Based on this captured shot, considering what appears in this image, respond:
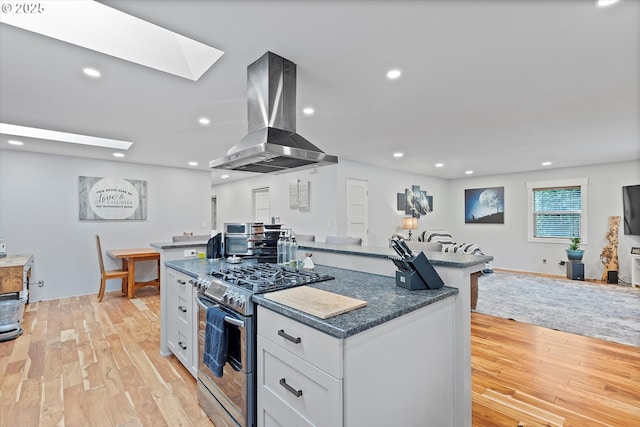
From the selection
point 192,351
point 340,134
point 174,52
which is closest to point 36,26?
point 174,52

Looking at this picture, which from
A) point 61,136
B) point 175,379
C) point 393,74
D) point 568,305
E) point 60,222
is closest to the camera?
point 393,74

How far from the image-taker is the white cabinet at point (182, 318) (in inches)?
89.4

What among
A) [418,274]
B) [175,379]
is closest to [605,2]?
[418,274]

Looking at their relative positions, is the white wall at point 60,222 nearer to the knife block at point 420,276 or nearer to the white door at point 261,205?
the white door at point 261,205

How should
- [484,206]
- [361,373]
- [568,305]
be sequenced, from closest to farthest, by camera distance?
[361,373] < [568,305] < [484,206]

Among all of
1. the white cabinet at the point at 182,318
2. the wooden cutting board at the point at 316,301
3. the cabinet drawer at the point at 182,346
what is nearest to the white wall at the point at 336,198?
the white cabinet at the point at 182,318

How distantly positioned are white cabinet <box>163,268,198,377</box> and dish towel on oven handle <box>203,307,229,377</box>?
0.44 m

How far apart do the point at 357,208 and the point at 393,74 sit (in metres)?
3.78

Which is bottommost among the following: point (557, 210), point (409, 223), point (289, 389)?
point (289, 389)

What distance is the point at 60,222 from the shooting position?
5.00 meters

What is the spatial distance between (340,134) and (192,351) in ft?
9.52

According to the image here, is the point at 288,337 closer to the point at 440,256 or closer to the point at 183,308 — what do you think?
the point at 440,256

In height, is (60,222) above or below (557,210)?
below

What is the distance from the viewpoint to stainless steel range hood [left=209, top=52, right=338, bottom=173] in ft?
6.61
